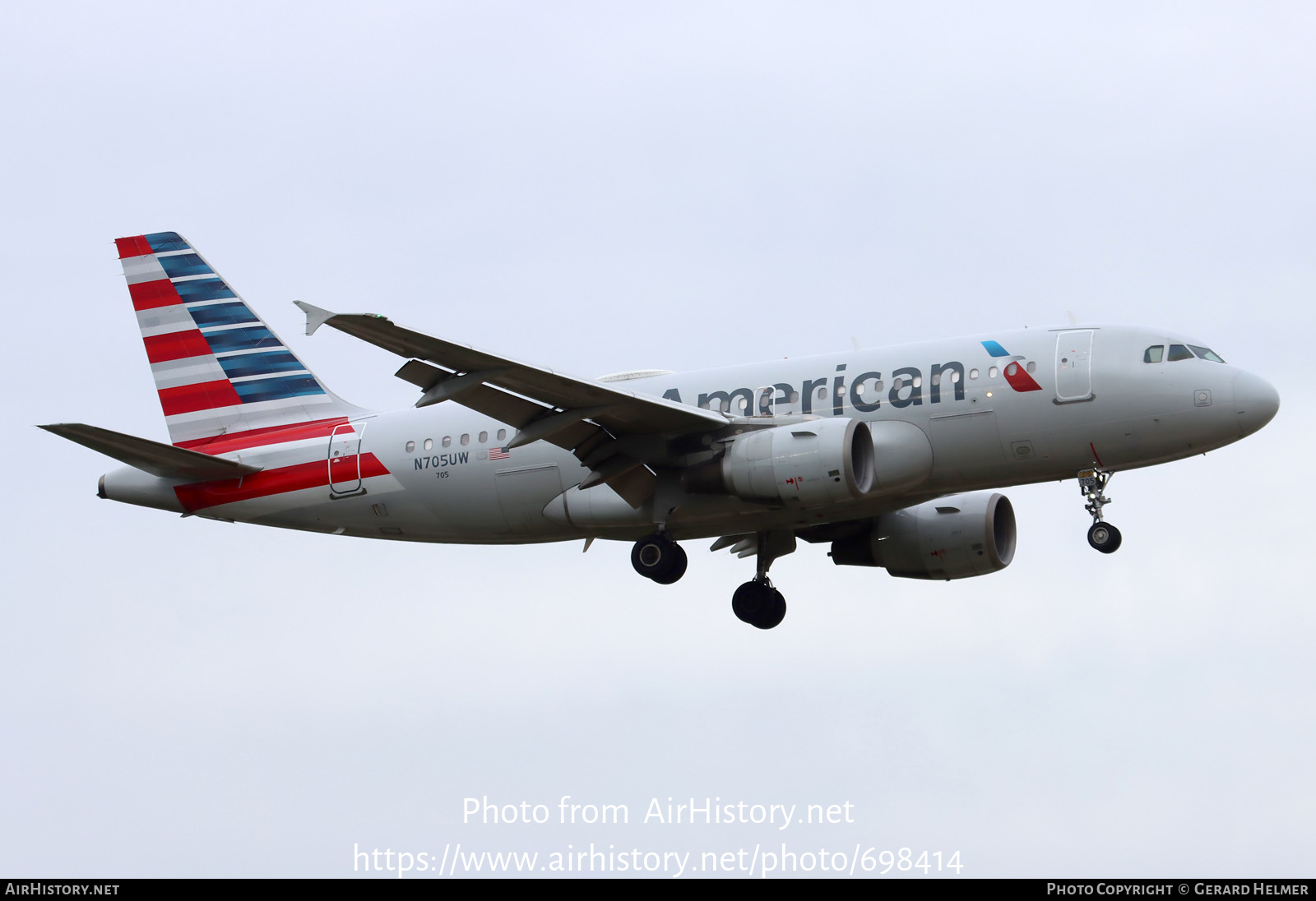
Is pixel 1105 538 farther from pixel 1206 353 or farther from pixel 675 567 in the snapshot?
pixel 675 567

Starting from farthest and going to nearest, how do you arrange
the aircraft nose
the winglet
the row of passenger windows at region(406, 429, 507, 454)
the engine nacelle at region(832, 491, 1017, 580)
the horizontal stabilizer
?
the engine nacelle at region(832, 491, 1017, 580) → the row of passenger windows at region(406, 429, 507, 454) → the horizontal stabilizer → the aircraft nose → the winglet

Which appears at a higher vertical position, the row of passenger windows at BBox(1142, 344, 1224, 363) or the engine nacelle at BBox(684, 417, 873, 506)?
the row of passenger windows at BBox(1142, 344, 1224, 363)

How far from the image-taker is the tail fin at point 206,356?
34.2 m

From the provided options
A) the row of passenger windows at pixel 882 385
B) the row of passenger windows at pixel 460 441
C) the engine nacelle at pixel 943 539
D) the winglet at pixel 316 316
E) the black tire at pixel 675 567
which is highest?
the row of passenger windows at pixel 882 385

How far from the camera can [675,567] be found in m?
29.5

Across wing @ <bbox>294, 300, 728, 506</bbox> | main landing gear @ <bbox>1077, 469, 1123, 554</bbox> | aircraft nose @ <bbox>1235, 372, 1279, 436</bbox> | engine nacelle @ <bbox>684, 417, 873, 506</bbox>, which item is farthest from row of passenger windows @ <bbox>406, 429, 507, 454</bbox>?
aircraft nose @ <bbox>1235, 372, 1279, 436</bbox>

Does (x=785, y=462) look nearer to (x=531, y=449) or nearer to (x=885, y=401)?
(x=885, y=401)

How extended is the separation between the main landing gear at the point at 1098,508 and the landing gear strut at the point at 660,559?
7259mm

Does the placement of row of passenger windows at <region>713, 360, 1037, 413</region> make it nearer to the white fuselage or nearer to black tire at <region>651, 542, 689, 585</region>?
the white fuselage

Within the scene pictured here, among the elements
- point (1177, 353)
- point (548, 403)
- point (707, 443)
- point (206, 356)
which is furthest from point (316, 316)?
point (1177, 353)

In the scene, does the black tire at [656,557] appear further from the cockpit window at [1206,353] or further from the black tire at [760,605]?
the cockpit window at [1206,353]

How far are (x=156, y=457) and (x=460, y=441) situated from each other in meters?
5.96

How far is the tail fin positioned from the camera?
3422cm

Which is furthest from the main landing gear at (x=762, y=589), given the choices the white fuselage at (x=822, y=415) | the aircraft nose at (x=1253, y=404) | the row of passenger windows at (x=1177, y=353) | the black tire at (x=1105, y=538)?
the aircraft nose at (x=1253, y=404)
